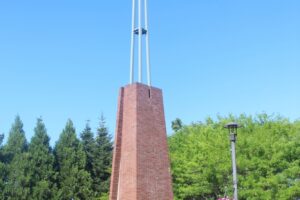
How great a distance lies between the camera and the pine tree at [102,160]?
961 inches

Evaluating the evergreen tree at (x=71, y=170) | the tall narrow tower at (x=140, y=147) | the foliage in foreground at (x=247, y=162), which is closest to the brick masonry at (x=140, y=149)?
the tall narrow tower at (x=140, y=147)

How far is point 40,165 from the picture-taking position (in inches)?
884

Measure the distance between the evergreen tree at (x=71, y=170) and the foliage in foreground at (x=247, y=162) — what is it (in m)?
6.67

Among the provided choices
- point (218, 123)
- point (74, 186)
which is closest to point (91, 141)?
point (74, 186)

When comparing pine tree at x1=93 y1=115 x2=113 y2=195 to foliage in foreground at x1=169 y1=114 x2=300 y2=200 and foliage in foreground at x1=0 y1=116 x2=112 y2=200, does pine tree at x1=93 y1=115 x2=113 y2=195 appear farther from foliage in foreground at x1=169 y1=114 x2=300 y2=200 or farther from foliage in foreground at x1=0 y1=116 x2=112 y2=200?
foliage in foreground at x1=169 y1=114 x2=300 y2=200

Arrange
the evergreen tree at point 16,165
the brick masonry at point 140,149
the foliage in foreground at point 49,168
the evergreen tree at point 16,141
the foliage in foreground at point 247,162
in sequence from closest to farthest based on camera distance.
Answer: the brick masonry at point 140,149 → the foliage in foreground at point 247,162 → the evergreen tree at point 16,165 → the foliage in foreground at point 49,168 → the evergreen tree at point 16,141

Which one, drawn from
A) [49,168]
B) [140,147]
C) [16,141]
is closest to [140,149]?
[140,147]

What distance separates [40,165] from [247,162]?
37.5ft

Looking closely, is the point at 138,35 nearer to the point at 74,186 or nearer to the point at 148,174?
the point at 148,174

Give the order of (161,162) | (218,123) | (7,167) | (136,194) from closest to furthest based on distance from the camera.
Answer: (136,194)
(161,162)
(218,123)
(7,167)

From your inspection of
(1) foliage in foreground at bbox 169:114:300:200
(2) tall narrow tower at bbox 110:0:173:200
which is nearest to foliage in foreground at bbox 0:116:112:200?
(1) foliage in foreground at bbox 169:114:300:200

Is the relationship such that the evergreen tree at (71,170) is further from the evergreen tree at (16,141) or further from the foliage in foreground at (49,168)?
the evergreen tree at (16,141)

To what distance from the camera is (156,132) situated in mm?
12648

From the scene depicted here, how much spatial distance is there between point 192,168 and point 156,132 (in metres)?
4.35
